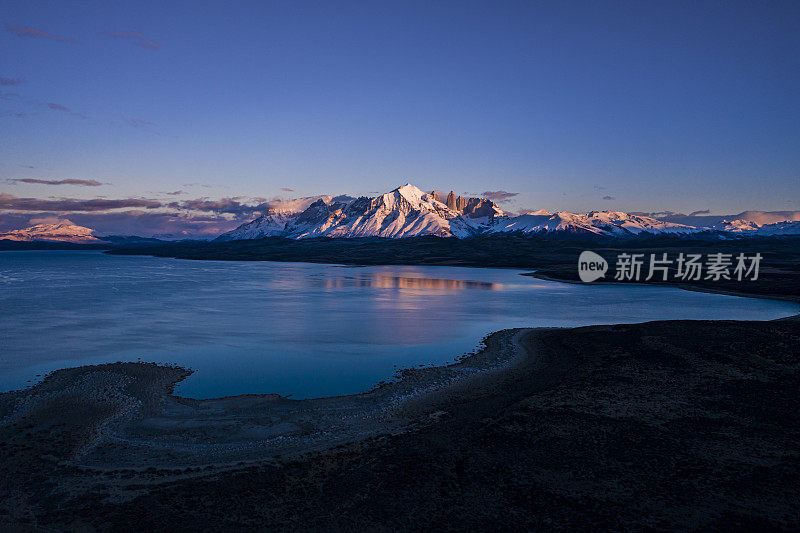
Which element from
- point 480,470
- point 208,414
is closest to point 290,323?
point 208,414

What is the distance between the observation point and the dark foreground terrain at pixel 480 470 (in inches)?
481

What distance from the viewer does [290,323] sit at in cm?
4597

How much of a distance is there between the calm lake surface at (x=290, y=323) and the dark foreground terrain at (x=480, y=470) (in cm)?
637

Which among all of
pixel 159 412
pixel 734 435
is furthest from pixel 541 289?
pixel 159 412

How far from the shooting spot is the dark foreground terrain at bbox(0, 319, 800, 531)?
12.2m

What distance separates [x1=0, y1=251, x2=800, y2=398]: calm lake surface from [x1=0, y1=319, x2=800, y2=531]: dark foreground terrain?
20.9ft

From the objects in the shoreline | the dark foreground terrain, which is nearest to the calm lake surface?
the shoreline

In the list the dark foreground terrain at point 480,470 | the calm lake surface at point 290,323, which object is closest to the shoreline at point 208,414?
the dark foreground terrain at point 480,470

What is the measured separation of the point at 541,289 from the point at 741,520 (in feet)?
242

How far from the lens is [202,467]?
48.8 feet

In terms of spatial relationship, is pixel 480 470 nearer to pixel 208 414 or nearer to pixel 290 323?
pixel 208 414

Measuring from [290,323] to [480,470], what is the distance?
34194mm

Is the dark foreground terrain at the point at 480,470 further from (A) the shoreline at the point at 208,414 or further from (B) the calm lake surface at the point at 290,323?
(B) the calm lake surface at the point at 290,323

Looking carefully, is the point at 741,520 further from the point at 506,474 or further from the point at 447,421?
the point at 447,421
